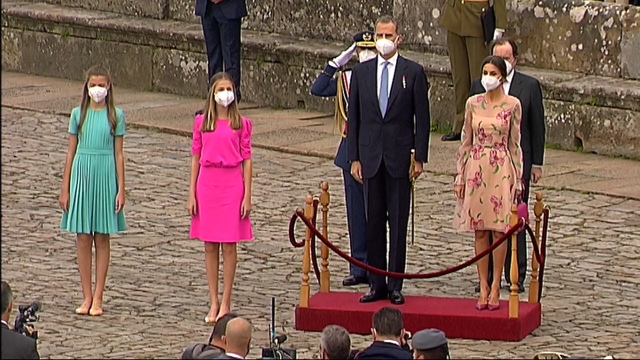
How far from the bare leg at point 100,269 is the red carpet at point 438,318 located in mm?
1238

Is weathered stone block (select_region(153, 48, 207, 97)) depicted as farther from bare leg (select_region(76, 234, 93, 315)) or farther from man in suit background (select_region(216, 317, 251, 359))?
man in suit background (select_region(216, 317, 251, 359))

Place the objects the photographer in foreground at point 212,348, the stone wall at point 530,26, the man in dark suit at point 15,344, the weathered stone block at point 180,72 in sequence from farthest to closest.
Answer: the weathered stone block at point 180,72 → the stone wall at point 530,26 → the photographer in foreground at point 212,348 → the man in dark suit at point 15,344

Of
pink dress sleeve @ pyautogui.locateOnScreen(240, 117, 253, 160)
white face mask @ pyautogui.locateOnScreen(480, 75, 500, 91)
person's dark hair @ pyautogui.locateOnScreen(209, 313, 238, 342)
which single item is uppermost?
white face mask @ pyautogui.locateOnScreen(480, 75, 500, 91)

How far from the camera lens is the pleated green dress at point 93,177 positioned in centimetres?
972

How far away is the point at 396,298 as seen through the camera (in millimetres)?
9547

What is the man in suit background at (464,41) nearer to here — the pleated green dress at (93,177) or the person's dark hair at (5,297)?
the pleated green dress at (93,177)

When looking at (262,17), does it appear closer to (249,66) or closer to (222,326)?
(249,66)

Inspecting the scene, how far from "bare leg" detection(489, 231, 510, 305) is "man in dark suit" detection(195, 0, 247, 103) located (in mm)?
6842

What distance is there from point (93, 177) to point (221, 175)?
2.63 feet

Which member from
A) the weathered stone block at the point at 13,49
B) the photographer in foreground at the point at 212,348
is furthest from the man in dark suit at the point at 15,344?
the weathered stone block at the point at 13,49

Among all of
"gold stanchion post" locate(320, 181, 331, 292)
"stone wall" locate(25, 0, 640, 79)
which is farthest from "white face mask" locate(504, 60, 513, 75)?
"stone wall" locate(25, 0, 640, 79)

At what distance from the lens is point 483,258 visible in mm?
9562

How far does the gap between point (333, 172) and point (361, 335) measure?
4619mm

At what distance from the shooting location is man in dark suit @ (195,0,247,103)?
52.6 feet
